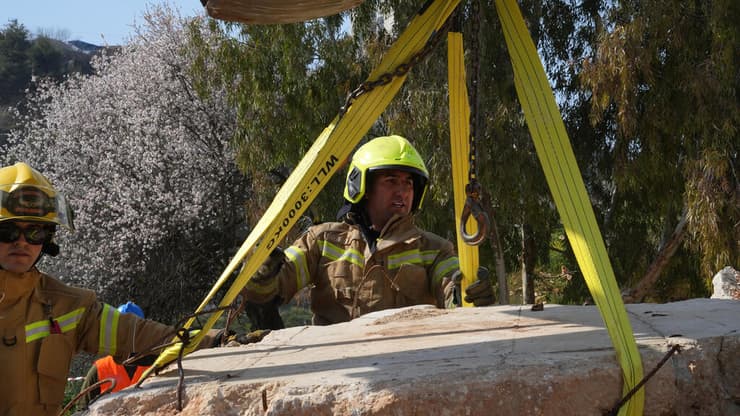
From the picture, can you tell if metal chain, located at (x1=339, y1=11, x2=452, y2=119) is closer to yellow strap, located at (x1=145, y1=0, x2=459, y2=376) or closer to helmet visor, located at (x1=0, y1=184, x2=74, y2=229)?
yellow strap, located at (x1=145, y1=0, x2=459, y2=376)

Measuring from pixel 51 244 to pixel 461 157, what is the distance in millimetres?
1937

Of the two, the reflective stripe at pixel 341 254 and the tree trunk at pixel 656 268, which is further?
the tree trunk at pixel 656 268

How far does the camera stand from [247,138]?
11.3 meters

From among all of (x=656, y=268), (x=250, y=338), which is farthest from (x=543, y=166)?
(x=656, y=268)

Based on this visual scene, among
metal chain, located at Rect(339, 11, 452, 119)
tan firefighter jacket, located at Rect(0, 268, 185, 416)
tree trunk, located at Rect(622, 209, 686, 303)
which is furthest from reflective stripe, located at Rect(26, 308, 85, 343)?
tree trunk, located at Rect(622, 209, 686, 303)

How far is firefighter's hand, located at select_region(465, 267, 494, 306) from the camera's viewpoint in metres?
3.72

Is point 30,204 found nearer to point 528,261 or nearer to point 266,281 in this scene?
point 266,281

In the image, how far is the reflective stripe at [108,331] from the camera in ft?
11.1

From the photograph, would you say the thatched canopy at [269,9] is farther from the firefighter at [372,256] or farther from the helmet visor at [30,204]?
the firefighter at [372,256]

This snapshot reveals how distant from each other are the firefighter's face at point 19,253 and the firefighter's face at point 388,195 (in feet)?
6.09

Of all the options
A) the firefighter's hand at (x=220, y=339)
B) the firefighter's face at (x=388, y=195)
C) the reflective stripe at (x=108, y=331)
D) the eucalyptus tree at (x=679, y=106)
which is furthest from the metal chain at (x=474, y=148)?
the eucalyptus tree at (x=679, y=106)

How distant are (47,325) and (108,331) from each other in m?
0.24

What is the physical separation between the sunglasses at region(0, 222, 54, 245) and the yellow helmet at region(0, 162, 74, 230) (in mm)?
43

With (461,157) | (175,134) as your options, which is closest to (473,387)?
(461,157)
